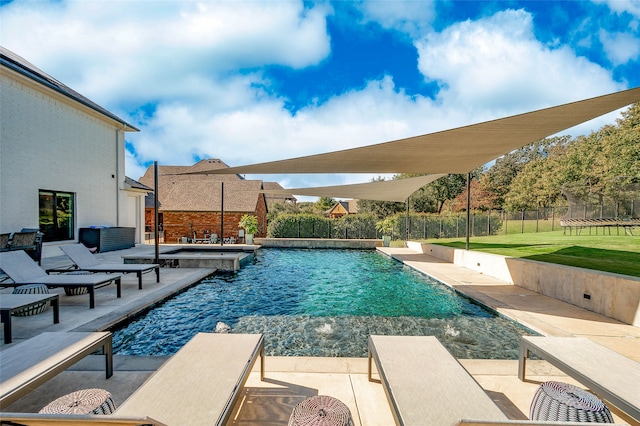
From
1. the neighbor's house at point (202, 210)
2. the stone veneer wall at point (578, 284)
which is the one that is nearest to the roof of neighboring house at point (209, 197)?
the neighbor's house at point (202, 210)

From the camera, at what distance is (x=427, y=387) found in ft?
6.42

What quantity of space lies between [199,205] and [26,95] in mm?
10417

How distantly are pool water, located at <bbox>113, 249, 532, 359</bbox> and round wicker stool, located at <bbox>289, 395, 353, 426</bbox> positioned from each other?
82.3 inches

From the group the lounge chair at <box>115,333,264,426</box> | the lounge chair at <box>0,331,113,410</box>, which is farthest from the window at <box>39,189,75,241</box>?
the lounge chair at <box>115,333,264,426</box>

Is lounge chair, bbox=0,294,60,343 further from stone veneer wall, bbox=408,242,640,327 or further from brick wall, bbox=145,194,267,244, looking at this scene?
brick wall, bbox=145,194,267,244

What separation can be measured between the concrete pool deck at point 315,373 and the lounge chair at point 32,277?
39 cm

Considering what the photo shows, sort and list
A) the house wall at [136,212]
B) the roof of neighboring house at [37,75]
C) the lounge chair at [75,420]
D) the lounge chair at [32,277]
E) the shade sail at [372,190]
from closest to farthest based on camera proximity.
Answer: the lounge chair at [75,420], the lounge chair at [32,277], the roof of neighboring house at [37,75], the shade sail at [372,190], the house wall at [136,212]

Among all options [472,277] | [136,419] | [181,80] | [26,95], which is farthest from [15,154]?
[472,277]

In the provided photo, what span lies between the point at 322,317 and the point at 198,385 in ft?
11.3

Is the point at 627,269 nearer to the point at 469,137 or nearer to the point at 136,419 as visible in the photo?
the point at 469,137

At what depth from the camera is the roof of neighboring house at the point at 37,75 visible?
29.1ft

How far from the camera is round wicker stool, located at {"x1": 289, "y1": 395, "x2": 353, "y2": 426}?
157 cm

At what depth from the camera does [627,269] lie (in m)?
5.43

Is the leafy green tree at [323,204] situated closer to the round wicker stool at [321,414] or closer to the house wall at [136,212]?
the house wall at [136,212]
